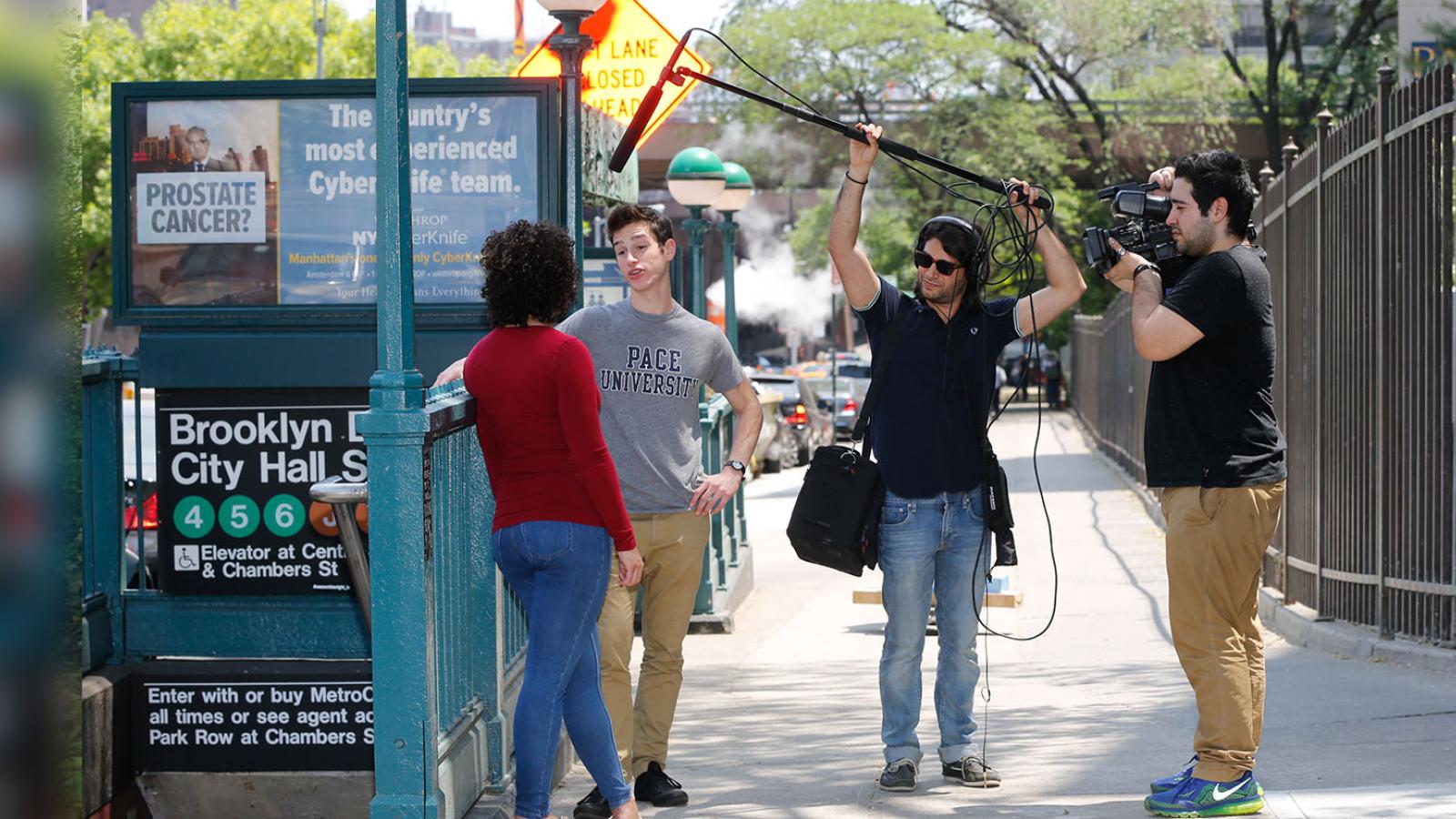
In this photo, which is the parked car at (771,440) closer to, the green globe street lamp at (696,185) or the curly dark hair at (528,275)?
the green globe street lamp at (696,185)

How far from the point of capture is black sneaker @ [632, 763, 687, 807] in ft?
17.2

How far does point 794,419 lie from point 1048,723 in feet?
71.3

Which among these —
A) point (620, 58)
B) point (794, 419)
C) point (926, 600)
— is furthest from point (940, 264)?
point (794, 419)

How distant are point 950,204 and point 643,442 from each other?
3415 cm

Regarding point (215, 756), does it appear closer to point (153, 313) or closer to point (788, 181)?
point (153, 313)

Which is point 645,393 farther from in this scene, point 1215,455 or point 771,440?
point 771,440

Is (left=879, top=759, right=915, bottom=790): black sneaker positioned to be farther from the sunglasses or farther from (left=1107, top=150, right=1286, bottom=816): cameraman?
the sunglasses

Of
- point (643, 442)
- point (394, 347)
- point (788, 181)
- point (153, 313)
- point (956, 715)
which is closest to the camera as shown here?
point (394, 347)

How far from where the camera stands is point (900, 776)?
5.28m

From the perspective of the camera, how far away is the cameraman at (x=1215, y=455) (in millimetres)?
4672

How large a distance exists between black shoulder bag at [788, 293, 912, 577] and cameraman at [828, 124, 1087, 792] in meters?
0.03

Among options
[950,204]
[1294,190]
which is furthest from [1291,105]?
→ [1294,190]

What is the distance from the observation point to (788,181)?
44031mm

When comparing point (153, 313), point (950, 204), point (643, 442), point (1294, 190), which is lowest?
point (643, 442)
